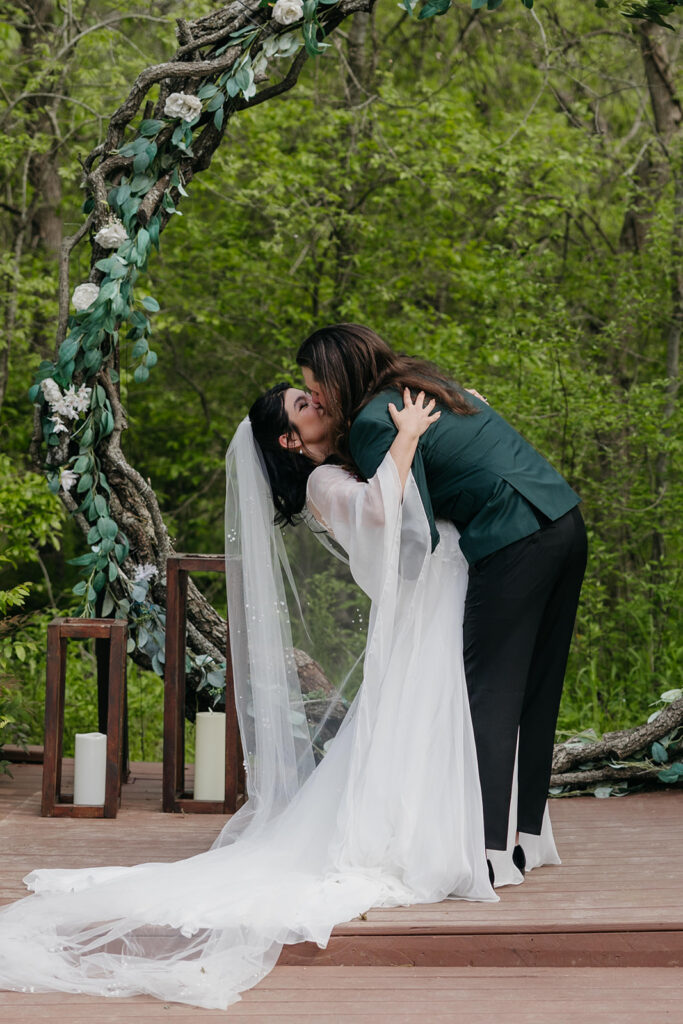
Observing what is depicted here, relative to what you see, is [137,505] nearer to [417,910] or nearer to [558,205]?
[417,910]

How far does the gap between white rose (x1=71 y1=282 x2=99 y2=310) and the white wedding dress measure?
2.84 feet

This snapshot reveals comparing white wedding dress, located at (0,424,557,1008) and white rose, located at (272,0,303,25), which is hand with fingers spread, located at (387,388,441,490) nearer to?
white wedding dress, located at (0,424,557,1008)

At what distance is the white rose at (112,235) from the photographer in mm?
3469

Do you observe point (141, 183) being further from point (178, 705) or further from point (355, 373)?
point (178, 705)

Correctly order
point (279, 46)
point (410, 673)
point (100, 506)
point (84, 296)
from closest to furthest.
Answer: point (410, 673) → point (279, 46) → point (84, 296) → point (100, 506)

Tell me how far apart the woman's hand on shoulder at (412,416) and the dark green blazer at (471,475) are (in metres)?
0.02

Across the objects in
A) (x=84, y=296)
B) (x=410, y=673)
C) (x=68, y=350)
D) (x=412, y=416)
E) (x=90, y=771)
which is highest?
(x=84, y=296)

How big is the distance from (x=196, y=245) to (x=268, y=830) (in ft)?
17.7

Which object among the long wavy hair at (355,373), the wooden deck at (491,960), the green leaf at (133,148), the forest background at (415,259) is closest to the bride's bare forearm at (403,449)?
the long wavy hair at (355,373)

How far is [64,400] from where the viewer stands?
354 cm

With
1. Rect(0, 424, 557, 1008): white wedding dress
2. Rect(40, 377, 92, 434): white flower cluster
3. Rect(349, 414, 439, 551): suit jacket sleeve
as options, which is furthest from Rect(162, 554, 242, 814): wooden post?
Rect(349, 414, 439, 551): suit jacket sleeve

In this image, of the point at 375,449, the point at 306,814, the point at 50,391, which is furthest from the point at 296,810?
the point at 50,391

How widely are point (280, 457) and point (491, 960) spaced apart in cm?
139

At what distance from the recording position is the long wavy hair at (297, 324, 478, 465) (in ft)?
8.98
